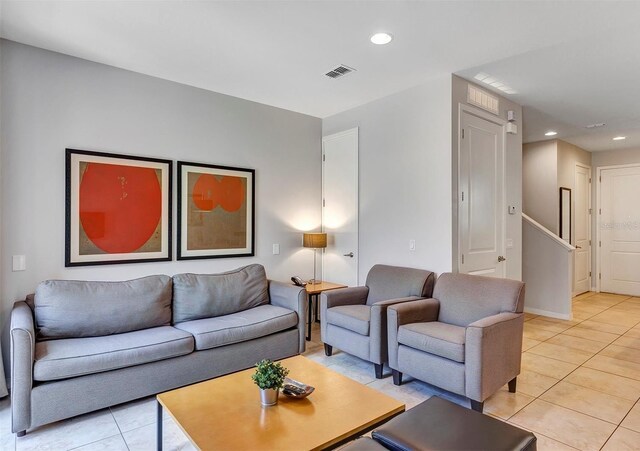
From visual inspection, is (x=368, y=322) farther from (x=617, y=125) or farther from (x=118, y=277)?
(x=617, y=125)

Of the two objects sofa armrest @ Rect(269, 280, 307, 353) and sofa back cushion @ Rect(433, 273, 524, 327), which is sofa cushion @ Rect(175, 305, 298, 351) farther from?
sofa back cushion @ Rect(433, 273, 524, 327)

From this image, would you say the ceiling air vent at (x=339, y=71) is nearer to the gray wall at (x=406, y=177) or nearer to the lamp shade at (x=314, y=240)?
the gray wall at (x=406, y=177)

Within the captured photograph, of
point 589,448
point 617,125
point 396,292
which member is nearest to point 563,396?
point 589,448

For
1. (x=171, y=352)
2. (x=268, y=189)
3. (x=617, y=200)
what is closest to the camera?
(x=171, y=352)

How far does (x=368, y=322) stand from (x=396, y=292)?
0.59 meters

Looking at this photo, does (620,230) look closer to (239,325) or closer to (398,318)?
(398,318)

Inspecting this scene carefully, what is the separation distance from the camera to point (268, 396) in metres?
1.87

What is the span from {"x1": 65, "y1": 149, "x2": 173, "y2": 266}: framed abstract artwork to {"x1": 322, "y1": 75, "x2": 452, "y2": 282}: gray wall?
2.19 m

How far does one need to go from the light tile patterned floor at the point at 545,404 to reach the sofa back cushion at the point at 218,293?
0.76 meters

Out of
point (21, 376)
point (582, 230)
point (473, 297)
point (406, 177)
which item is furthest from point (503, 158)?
point (21, 376)

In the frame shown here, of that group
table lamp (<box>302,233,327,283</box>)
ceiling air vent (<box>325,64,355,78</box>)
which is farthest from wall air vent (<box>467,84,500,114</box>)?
table lamp (<box>302,233,327,283</box>)

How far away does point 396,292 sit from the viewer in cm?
364

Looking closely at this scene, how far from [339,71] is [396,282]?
83.5 inches

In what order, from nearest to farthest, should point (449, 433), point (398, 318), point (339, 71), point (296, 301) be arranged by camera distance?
point (449, 433)
point (398, 318)
point (339, 71)
point (296, 301)
